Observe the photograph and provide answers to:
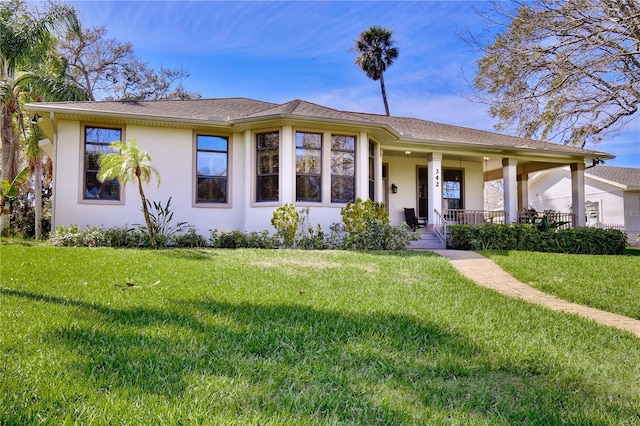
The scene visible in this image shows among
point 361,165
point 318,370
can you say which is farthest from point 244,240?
point 318,370

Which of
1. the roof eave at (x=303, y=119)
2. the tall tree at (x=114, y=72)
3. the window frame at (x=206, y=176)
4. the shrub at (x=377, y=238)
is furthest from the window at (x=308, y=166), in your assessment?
the tall tree at (x=114, y=72)

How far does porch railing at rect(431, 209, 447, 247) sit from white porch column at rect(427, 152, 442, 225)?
91 millimetres

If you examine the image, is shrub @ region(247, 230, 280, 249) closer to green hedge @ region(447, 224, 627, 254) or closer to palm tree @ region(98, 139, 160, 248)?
palm tree @ region(98, 139, 160, 248)

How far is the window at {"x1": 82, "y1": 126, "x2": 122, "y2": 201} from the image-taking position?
11.8m

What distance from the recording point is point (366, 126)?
1212 cm

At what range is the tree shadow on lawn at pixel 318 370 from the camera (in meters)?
2.42

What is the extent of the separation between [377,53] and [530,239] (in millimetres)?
20975

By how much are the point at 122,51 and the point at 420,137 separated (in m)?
21.8

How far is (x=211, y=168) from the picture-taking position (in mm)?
12688

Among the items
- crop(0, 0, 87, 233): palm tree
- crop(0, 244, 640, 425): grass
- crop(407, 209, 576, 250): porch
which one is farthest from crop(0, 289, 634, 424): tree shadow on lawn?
crop(0, 0, 87, 233): palm tree

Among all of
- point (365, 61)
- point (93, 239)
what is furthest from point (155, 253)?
point (365, 61)

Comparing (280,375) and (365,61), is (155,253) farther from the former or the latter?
(365,61)

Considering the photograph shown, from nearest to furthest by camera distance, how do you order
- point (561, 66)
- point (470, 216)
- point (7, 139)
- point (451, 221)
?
point (561, 66) < point (7, 139) < point (451, 221) < point (470, 216)

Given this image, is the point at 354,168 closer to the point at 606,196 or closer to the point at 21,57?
the point at 21,57
